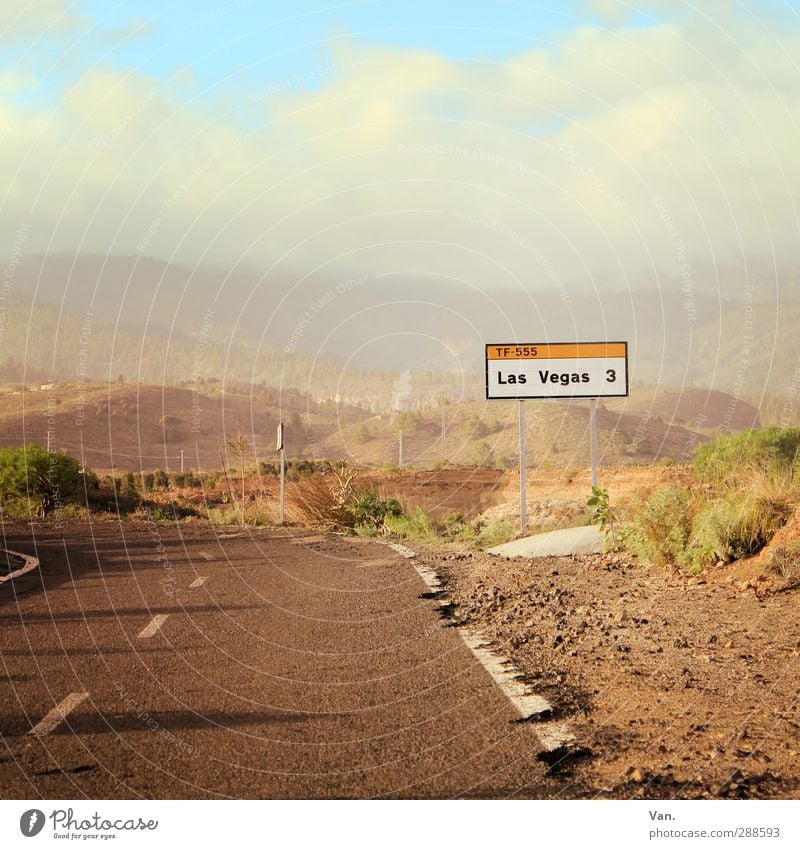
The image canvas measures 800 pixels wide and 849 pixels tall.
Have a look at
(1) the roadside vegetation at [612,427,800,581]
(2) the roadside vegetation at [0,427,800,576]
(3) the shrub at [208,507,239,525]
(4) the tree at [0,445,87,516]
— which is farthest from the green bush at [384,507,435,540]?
(4) the tree at [0,445,87,516]

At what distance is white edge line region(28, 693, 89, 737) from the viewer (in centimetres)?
592

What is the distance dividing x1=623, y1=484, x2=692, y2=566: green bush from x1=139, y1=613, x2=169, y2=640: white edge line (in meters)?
6.55

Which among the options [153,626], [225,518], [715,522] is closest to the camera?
[153,626]

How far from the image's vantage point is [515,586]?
39.1 ft

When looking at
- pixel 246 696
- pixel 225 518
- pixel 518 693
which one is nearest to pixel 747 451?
pixel 225 518

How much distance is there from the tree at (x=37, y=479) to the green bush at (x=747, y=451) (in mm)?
18944

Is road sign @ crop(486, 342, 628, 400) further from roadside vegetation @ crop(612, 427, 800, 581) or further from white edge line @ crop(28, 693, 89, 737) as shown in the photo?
white edge line @ crop(28, 693, 89, 737)

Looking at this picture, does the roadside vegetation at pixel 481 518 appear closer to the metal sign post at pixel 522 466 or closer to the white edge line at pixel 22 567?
the metal sign post at pixel 522 466

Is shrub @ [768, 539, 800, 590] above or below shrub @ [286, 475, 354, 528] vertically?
above

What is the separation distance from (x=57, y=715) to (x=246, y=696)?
4.43 ft

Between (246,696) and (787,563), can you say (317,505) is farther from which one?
(246,696)

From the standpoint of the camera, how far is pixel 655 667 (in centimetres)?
760
